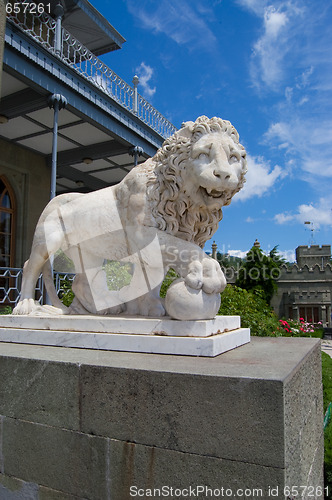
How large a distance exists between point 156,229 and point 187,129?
0.66 meters

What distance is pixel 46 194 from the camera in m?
11.1

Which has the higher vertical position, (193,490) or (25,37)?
(25,37)

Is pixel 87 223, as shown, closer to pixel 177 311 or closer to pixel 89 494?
pixel 177 311

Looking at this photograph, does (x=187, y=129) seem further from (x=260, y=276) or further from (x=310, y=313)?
(x=310, y=313)

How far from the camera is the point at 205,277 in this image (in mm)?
2197

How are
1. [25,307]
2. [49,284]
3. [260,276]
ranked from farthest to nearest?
[260,276] → [49,284] → [25,307]

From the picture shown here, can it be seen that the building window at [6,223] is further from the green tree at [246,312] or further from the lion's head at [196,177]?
the lion's head at [196,177]

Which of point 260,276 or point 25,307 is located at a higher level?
point 260,276

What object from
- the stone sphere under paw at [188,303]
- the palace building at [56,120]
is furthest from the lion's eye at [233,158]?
the palace building at [56,120]

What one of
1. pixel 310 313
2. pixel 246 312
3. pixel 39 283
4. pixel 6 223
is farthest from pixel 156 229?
pixel 310 313

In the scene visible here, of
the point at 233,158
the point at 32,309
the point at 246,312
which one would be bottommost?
the point at 246,312

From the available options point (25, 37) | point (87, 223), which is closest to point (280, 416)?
point (87, 223)

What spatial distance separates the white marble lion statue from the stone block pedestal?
0.52 metres

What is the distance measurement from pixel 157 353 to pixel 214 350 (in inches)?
12.4
